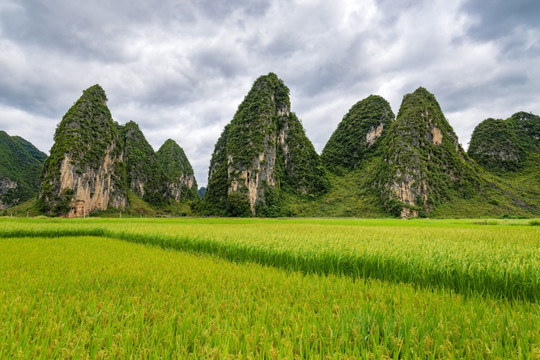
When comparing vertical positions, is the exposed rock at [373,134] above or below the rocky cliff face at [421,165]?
above

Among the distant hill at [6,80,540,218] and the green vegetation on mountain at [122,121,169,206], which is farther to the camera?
the green vegetation on mountain at [122,121,169,206]

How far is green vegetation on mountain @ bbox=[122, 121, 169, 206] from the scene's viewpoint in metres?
95.6

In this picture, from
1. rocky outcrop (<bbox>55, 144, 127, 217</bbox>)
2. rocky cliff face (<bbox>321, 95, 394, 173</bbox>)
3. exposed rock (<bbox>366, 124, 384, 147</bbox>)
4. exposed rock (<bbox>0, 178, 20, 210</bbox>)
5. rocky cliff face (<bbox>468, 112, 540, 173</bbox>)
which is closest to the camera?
rocky outcrop (<bbox>55, 144, 127, 217</bbox>)

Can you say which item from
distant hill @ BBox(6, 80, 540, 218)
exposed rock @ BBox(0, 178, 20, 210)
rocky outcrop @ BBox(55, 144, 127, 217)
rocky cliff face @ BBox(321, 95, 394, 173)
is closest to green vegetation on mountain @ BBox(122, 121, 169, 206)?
distant hill @ BBox(6, 80, 540, 218)

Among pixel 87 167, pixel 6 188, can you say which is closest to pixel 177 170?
pixel 6 188

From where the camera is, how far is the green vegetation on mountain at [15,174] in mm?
82488

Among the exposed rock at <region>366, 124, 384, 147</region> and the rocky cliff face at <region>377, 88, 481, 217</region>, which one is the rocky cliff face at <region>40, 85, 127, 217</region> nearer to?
the rocky cliff face at <region>377, 88, 481, 217</region>

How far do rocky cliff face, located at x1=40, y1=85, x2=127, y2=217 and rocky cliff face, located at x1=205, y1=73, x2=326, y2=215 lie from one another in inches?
1137

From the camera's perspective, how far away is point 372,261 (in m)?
3.91

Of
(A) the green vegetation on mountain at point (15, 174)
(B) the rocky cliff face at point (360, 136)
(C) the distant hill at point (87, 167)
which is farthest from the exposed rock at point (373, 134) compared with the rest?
(A) the green vegetation on mountain at point (15, 174)

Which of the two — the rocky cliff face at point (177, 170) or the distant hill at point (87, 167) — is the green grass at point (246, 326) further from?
the rocky cliff face at point (177, 170)

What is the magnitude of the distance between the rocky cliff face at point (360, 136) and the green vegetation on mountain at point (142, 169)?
72.8 metres

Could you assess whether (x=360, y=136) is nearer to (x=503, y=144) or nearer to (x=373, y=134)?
(x=373, y=134)

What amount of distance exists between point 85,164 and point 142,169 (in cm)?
4059
